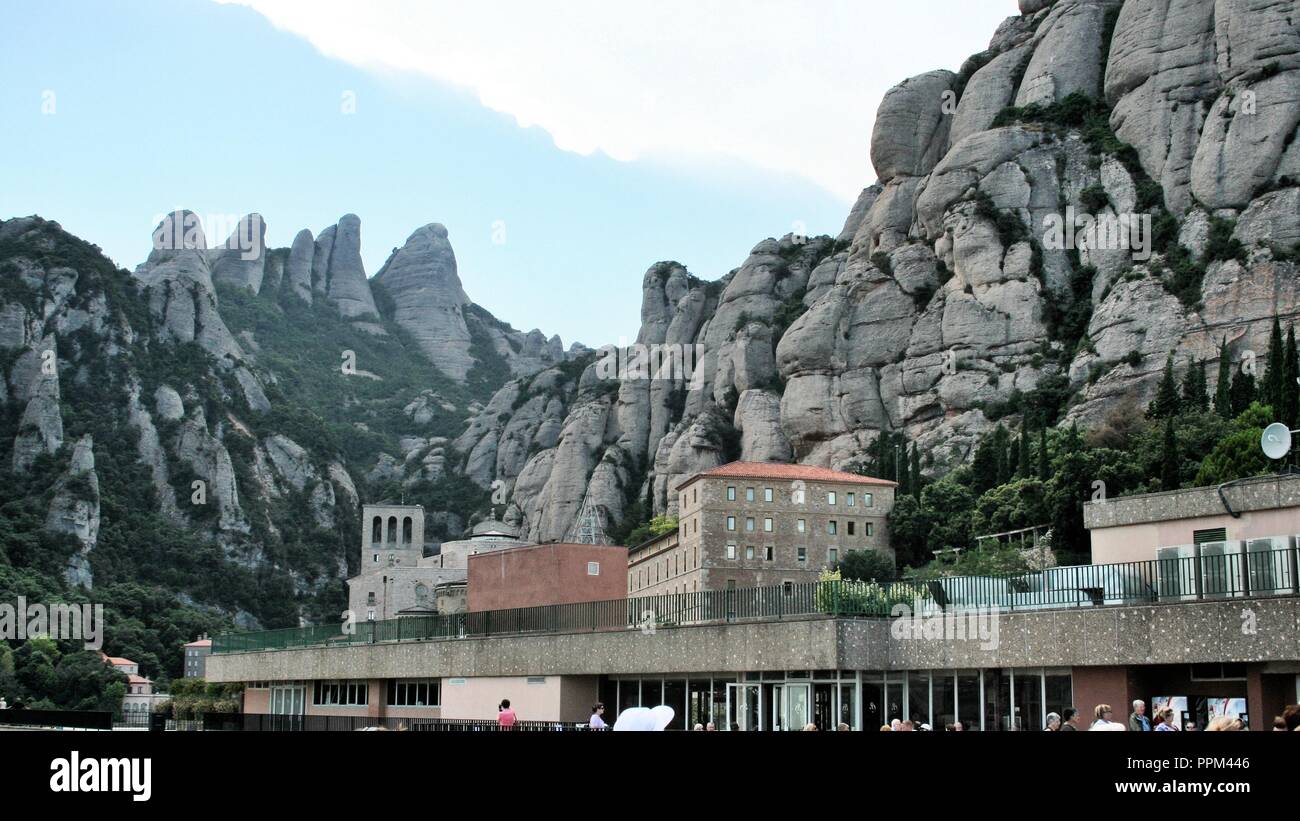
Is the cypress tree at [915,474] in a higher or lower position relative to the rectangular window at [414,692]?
higher

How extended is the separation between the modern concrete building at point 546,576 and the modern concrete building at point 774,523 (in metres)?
46.2

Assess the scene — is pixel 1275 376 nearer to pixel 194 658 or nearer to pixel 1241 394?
pixel 1241 394

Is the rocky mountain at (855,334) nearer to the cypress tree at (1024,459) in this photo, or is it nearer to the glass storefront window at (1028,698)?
the cypress tree at (1024,459)

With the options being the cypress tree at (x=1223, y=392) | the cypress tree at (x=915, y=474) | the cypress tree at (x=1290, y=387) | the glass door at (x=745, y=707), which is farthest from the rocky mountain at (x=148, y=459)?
the glass door at (x=745, y=707)

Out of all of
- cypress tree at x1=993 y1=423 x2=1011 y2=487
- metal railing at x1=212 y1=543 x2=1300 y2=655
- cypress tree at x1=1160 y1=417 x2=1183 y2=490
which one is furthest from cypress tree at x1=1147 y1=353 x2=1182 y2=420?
metal railing at x1=212 y1=543 x2=1300 y2=655

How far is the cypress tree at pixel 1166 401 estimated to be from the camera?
9325 cm

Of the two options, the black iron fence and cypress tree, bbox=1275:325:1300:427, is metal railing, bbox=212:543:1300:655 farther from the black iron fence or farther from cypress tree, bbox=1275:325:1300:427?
cypress tree, bbox=1275:325:1300:427

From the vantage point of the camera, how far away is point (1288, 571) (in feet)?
93.4

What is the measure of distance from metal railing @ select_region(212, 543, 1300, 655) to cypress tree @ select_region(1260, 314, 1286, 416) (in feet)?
185

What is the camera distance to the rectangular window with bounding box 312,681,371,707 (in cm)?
4941

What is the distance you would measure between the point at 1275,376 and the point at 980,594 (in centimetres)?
6119
